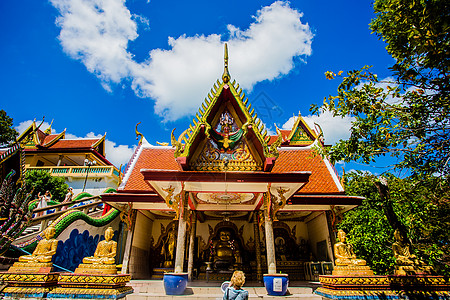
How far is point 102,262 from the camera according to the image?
5.09m

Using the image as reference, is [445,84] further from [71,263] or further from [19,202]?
[71,263]

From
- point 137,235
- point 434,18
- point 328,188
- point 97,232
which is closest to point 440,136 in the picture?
point 434,18

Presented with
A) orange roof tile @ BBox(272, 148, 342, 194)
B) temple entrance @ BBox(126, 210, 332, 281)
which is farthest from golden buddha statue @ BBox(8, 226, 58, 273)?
orange roof tile @ BBox(272, 148, 342, 194)

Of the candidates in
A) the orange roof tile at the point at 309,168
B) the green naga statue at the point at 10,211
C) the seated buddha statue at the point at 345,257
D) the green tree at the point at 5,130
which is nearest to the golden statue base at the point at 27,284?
the green naga statue at the point at 10,211

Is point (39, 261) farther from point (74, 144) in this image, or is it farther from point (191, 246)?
point (74, 144)

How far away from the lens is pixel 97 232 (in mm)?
9453

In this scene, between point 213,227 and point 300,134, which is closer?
point 213,227

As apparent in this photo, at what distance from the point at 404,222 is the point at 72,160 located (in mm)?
30978

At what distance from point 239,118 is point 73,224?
6.61m

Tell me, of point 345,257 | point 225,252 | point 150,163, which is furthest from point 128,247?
point 345,257

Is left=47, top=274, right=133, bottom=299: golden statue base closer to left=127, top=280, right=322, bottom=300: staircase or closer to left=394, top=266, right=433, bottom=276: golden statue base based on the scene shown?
left=127, top=280, right=322, bottom=300: staircase

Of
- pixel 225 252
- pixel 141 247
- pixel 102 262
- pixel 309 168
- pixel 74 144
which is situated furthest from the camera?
pixel 74 144

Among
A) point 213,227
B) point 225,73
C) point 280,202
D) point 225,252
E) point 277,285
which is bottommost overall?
point 277,285

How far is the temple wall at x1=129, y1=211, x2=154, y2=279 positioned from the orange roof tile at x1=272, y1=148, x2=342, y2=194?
6.16m
